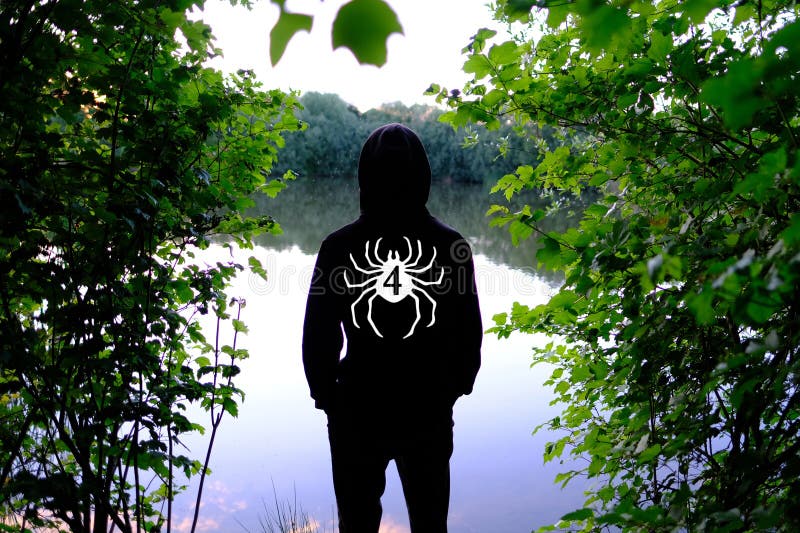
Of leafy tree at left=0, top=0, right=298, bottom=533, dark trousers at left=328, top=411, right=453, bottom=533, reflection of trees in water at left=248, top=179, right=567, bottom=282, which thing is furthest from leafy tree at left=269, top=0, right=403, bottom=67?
reflection of trees in water at left=248, top=179, right=567, bottom=282

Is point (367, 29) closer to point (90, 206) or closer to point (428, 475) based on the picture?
point (90, 206)

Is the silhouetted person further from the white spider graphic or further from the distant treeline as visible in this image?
the distant treeline

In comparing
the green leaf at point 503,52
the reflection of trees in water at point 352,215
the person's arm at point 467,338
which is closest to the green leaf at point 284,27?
the green leaf at point 503,52

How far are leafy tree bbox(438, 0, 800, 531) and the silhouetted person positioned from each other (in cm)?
31

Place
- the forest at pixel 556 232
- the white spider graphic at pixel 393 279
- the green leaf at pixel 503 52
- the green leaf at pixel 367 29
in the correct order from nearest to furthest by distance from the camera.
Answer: the green leaf at pixel 367 29 < the forest at pixel 556 232 < the green leaf at pixel 503 52 < the white spider graphic at pixel 393 279

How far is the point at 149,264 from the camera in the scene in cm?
172

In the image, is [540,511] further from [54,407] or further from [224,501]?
[54,407]

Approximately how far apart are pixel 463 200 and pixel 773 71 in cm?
2231

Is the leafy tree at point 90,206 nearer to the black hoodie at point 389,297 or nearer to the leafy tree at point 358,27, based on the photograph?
the black hoodie at point 389,297

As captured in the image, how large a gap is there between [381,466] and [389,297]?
576 millimetres

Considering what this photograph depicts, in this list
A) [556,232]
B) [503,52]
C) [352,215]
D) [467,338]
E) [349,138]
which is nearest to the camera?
[556,232]

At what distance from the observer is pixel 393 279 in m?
1.91

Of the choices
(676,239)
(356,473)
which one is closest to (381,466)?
(356,473)

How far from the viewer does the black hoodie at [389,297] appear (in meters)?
1.94
